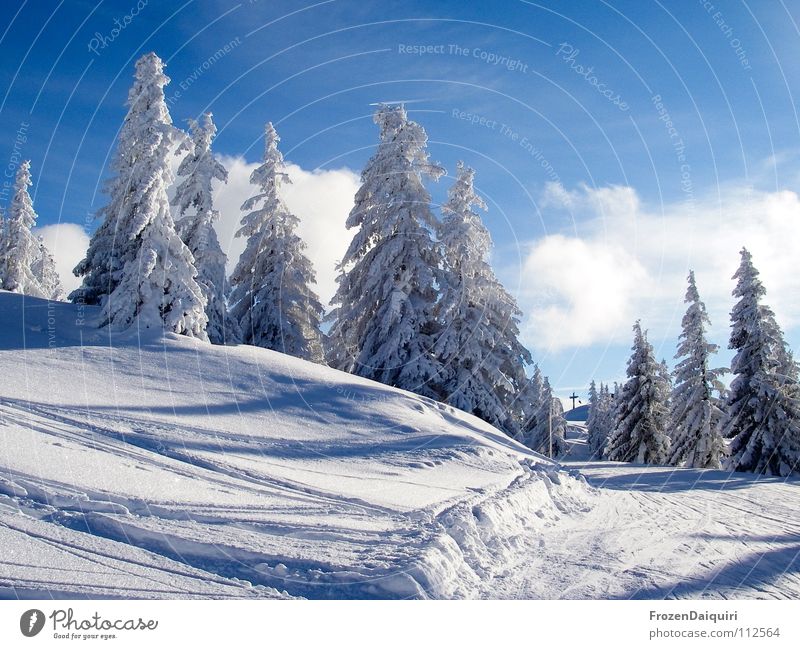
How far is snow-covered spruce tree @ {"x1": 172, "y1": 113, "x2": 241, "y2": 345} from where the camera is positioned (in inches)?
1038

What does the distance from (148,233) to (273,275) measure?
36.1 feet

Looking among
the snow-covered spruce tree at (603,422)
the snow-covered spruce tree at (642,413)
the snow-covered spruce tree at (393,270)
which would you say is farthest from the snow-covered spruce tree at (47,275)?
the snow-covered spruce tree at (603,422)

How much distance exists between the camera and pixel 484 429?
17328 millimetres

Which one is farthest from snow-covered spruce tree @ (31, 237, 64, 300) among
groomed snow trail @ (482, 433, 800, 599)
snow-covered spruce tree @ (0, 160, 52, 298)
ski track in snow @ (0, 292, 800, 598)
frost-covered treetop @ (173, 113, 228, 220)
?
groomed snow trail @ (482, 433, 800, 599)

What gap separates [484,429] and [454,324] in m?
7.24

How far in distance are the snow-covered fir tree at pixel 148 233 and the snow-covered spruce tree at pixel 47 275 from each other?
123 feet

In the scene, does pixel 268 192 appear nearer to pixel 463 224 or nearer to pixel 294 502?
pixel 463 224

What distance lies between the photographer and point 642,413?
3250 cm

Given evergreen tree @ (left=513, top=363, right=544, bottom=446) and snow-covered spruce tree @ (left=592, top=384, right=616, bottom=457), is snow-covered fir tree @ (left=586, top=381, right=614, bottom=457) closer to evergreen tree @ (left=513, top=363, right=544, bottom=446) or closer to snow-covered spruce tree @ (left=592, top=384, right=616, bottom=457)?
snow-covered spruce tree @ (left=592, top=384, right=616, bottom=457)

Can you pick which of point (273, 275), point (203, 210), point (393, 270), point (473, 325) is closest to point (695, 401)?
point (473, 325)

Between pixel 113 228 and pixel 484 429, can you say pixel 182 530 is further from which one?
pixel 113 228

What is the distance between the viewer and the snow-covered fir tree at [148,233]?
1697 cm
